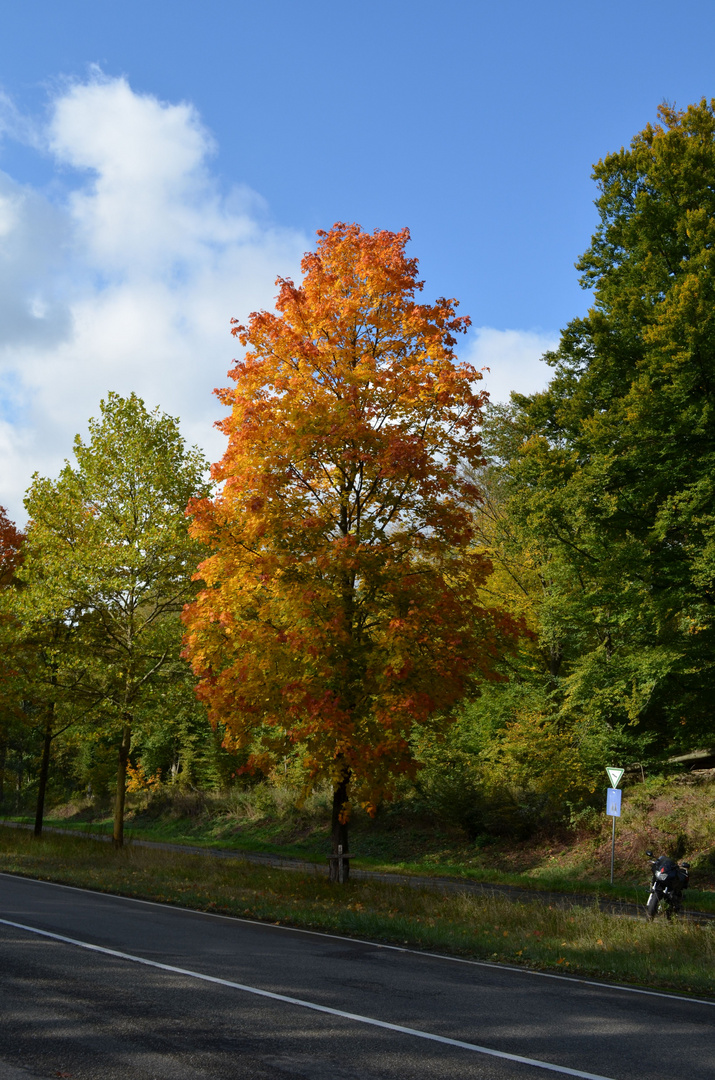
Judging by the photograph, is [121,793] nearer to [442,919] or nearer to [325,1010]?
[442,919]

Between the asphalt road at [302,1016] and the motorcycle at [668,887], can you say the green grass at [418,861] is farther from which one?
the asphalt road at [302,1016]

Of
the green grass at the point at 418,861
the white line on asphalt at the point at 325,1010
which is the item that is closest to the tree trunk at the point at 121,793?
the green grass at the point at 418,861

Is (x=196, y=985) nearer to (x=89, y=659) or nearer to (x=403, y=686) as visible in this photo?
(x=403, y=686)

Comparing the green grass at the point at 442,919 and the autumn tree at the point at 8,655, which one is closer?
the green grass at the point at 442,919

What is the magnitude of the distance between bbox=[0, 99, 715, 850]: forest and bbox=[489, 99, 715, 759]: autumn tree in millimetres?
82

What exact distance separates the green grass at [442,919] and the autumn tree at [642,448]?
8.67 m

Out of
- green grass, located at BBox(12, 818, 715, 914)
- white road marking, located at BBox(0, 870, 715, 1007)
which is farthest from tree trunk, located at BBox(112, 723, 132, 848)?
white road marking, located at BBox(0, 870, 715, 1007)

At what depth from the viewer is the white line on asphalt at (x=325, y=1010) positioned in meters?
5.86

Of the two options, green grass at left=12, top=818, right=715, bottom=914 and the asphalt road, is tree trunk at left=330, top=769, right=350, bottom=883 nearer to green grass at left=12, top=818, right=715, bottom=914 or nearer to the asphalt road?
the asphalt road

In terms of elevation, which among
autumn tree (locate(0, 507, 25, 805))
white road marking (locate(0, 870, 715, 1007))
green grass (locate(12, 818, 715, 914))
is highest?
autumn tree (locate(0, 507, 25, 805))

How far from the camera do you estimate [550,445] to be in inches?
975

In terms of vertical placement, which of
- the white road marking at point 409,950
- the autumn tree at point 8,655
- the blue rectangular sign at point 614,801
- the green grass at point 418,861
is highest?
the autumn tree at point 8,655

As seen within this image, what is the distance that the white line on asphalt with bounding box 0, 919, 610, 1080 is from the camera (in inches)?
231

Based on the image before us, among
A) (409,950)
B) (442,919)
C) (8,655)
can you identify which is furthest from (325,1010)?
(8,655)
